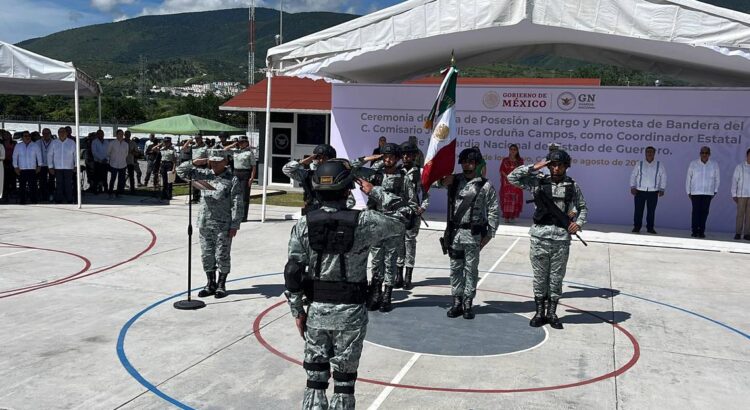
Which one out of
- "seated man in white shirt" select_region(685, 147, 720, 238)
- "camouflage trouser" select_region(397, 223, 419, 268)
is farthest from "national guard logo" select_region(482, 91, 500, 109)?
"camouflage trouser" select_region(397, 223, 419, 268)

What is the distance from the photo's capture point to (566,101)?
16.2 metres

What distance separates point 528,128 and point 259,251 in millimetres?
8291

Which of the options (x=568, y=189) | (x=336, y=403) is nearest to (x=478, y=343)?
(x=568, y=189)

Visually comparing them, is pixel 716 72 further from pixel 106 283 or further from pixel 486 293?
pixel 106 283

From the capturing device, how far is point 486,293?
30.0 feet

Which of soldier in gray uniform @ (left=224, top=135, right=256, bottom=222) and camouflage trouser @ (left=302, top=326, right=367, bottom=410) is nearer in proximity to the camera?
camouflage trouser @ (left=302, top=326, right=367, bottom=410)

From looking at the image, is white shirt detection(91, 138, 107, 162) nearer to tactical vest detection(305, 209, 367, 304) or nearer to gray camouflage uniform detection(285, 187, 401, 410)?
gray camouflage uniform detection(285, 187, 401, 410)

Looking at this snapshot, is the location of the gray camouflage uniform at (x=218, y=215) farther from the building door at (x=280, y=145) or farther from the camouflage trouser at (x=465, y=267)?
the building door at (x=280, y=145)

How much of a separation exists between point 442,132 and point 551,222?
2.83 m

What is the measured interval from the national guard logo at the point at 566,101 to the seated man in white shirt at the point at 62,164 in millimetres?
13022

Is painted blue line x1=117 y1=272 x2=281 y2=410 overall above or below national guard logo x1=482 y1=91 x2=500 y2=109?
below

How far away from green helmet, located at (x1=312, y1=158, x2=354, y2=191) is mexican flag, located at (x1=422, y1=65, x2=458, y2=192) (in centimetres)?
450

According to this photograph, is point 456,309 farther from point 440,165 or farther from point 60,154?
point 60,154

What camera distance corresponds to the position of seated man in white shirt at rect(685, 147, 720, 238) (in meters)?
14.2
